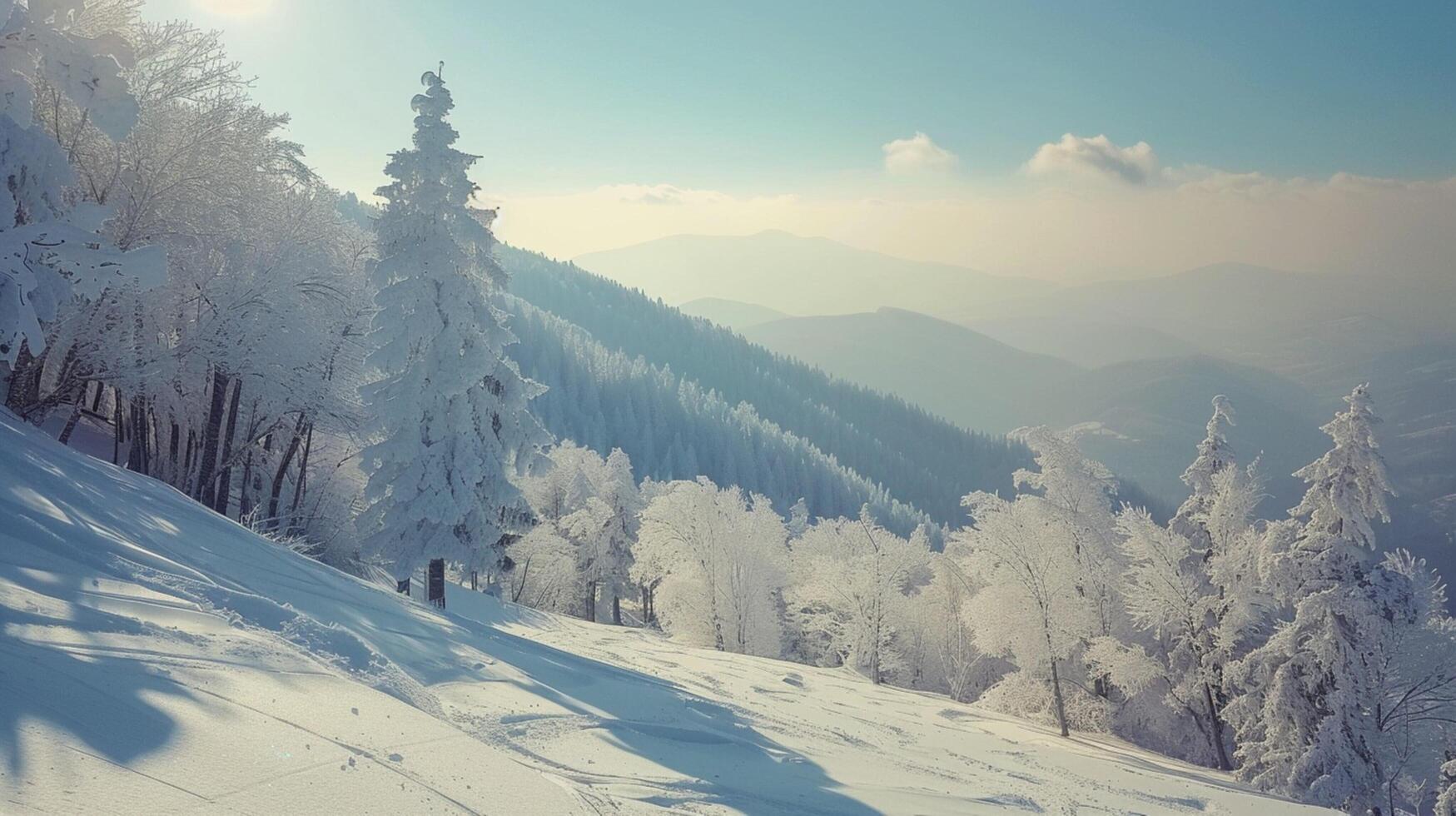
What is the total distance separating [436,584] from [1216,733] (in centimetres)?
2887

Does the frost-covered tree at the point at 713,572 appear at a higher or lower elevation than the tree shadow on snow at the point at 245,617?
lower

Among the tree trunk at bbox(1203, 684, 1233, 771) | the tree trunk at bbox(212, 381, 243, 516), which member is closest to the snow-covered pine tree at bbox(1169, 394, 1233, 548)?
the tree trunk at bbox(1203, 684, 1233, 771)

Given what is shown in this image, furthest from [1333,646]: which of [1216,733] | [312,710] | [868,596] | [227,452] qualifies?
[227,452]

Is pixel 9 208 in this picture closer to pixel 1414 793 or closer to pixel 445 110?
pixel 445 110

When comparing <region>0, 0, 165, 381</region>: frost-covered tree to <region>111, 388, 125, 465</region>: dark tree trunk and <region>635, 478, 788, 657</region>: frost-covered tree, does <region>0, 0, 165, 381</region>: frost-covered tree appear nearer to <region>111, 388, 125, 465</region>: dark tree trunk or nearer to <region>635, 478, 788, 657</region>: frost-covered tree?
<region>111, 388, 125, 465</region>: dark tree trunk

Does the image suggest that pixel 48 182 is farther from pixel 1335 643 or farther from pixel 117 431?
pixel 1335 643

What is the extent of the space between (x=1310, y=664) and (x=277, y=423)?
32882 mm

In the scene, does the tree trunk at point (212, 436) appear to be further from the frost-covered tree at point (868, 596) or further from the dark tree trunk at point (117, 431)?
the frost-covered tree at point (868, 596)

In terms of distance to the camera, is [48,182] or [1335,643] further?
[1335,643]

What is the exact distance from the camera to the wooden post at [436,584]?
22112 mm

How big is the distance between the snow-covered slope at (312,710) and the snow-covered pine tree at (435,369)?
792 cm

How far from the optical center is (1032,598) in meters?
30.4

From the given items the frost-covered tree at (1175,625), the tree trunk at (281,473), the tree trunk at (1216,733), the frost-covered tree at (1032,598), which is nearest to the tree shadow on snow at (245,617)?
the tree trunk at (281,473)

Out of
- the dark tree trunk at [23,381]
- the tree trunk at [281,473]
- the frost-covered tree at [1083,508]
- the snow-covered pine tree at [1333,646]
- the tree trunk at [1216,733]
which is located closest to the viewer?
the dark tree trunk at [23,381]
